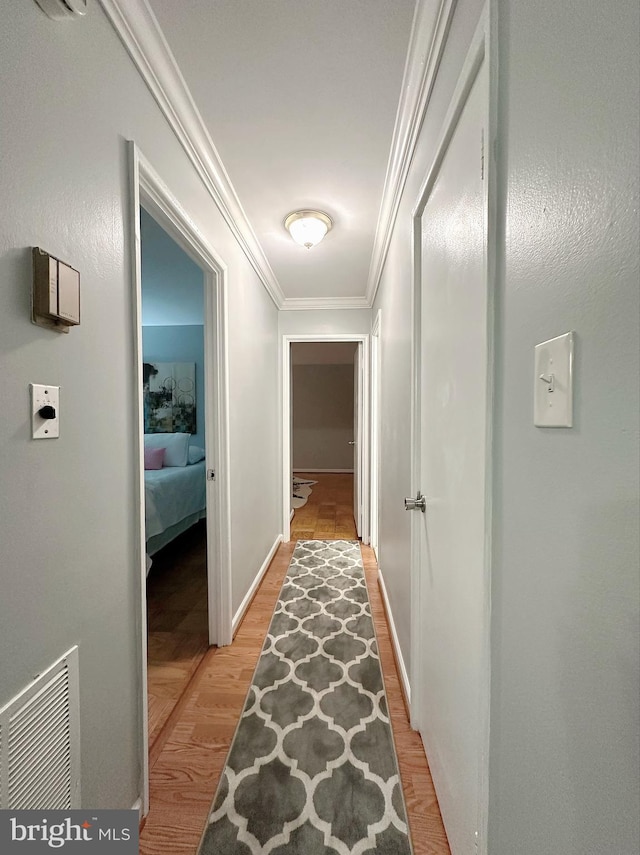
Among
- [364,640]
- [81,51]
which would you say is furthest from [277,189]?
[364,640]

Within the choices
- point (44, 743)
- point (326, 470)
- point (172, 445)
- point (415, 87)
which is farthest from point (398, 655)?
point (326, 470)

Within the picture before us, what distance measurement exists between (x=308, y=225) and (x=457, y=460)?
1.78 meters

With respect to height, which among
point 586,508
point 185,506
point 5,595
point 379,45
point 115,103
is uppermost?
point 379,45

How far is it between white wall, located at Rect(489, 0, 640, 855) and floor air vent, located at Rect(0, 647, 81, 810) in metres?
0.94

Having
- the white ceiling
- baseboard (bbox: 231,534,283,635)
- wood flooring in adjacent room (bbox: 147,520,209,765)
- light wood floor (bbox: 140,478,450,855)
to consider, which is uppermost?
the white ceiling

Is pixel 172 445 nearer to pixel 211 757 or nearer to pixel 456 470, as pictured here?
pixel 211 757

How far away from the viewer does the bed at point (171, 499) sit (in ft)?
8.92

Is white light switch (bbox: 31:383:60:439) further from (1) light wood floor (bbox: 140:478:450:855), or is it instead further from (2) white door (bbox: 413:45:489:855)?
(1) light wood floor (bbox: 140:478:450:855)

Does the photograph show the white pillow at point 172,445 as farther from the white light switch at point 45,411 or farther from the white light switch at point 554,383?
the white light switch at point 554,383

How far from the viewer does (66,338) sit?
87 centimetres

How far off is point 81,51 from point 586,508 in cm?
145

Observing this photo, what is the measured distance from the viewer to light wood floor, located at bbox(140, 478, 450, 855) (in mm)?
1088

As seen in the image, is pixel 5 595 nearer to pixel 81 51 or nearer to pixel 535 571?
pixel 535 571

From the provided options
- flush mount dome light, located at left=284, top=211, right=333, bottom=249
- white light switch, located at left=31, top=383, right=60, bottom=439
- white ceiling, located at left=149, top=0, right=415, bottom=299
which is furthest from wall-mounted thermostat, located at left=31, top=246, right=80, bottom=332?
flush mount dome light, located at left=284, top=211, right=333, bottom=249
